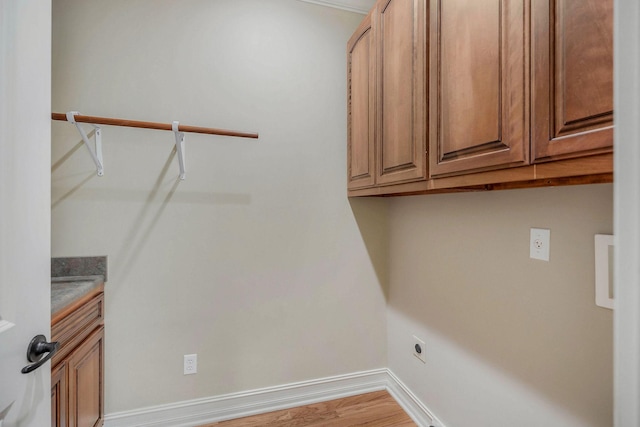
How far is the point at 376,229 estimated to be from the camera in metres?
2.06

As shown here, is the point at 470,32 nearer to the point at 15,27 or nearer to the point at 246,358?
the point at 15,27

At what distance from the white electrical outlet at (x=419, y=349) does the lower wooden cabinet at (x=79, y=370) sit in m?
1.73

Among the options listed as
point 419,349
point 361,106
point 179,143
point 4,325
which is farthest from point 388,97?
point 4,325

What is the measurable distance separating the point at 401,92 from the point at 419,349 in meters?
1.46

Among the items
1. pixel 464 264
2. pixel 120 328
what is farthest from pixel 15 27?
pixel 464 264

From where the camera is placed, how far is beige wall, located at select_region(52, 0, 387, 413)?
158 centimetres

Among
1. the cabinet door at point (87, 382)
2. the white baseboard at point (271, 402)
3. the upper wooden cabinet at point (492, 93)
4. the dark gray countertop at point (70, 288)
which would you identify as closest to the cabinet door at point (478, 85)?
the upper wooden cabinet at point (492, 93)

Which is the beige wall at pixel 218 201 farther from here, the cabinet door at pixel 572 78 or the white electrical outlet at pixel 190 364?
the cabinet door at pixel 572 78

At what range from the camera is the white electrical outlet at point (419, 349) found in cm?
170

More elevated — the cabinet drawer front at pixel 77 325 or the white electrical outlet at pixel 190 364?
the cabinet drawer front at pixel 77 325

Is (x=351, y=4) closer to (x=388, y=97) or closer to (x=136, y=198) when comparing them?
(x=388, y=97)

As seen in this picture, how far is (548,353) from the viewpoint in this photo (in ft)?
3.46

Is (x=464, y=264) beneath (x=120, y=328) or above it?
above

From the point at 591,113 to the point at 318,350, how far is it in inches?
72.3
